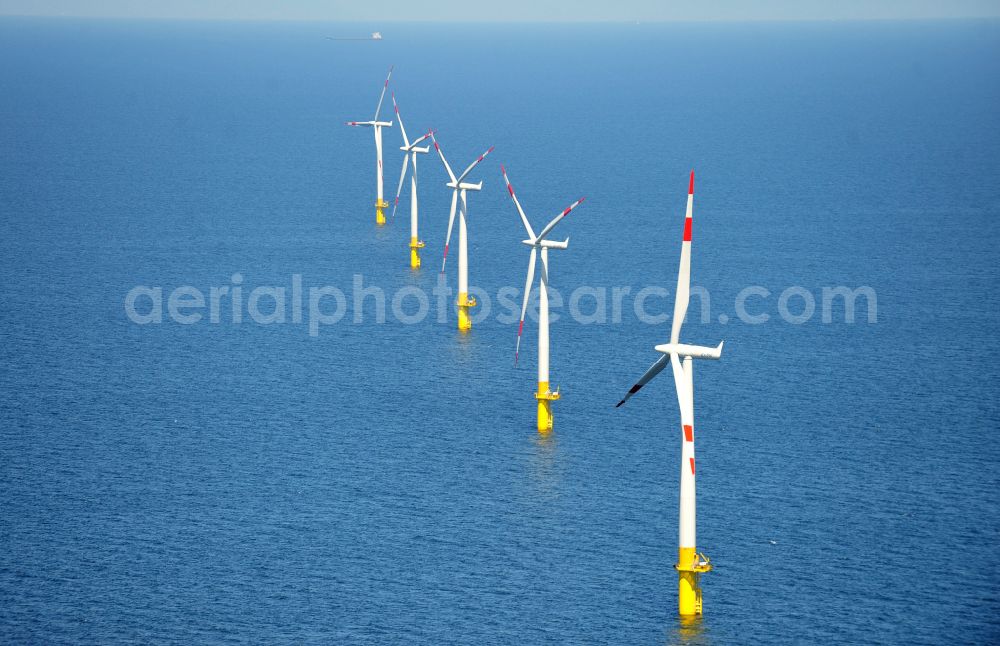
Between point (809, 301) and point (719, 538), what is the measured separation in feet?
202

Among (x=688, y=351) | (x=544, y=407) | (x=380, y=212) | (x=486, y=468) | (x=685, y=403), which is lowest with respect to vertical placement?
(x=486, y=468)

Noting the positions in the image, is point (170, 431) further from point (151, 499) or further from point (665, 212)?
point (665, 212)

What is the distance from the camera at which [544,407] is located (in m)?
99.4

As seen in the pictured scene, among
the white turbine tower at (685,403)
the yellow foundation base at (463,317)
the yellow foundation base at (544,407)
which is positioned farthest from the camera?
the yellow foundation base at (463,317)

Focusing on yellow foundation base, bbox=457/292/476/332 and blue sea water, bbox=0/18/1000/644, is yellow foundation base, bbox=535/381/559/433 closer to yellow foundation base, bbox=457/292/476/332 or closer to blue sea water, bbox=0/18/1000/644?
blue sea water, bbox=0/18/1000/644

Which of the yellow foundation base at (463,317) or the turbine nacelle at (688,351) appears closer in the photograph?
the turbine nacelle at (688,351)

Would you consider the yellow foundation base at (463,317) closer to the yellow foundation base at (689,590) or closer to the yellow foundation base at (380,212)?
the yellow foundation base at (689,590)

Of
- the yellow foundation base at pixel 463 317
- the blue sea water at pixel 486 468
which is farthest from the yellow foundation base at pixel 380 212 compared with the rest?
the yellow foundation base at pixel 463 317

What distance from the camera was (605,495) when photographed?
8950 cm

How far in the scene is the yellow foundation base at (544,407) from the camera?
97.8 meters

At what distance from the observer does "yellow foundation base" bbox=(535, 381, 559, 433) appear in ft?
321

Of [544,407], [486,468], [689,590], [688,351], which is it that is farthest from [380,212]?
[688,351]

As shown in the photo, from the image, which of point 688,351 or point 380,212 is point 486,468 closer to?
point 688,351

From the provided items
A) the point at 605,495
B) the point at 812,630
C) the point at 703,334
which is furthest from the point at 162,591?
the point at 703,334
